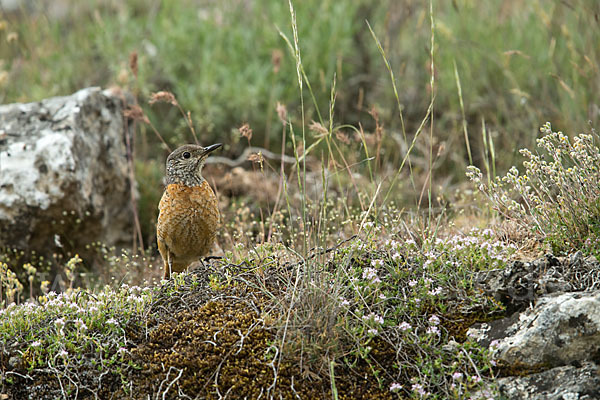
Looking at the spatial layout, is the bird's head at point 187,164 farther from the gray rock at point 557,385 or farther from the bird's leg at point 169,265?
the gray rock at point 557,385

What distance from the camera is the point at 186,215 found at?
439 centimetres

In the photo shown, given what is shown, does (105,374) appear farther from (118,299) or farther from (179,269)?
(179,269)

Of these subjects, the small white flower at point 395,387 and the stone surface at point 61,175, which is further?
the stone surface at point 61,175

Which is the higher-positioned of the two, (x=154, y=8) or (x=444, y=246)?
(x=154, y=8)

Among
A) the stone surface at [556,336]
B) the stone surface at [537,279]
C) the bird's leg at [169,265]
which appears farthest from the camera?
the bird's leg at [169,265]

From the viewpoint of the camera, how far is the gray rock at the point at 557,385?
9.21ft

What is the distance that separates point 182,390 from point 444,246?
171cm

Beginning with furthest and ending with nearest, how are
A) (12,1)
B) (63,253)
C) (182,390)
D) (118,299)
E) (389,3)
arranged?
(12,1) → (389,3) → (63,253) → (118,299) → (182,390)

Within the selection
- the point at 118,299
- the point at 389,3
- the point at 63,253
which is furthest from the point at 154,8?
the point at 118,299

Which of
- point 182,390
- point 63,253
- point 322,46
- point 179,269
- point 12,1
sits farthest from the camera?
point 12,1

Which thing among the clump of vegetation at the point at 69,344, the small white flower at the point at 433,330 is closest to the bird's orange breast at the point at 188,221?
the clump of vegetation at the point at 69,344

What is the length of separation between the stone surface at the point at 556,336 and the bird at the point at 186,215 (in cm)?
221

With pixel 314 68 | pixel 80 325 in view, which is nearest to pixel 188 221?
pixel 80 325

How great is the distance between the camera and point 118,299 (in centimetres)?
365
